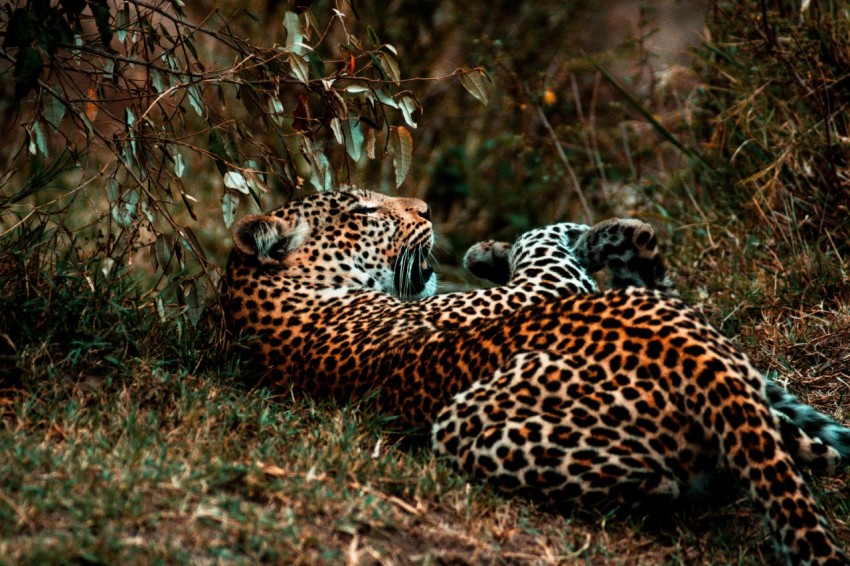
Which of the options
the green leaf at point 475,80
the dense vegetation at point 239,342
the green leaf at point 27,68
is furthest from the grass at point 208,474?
the green leaf at point 475,80

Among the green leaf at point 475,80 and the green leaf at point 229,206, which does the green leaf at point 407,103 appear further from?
the green leaf at point 229,206

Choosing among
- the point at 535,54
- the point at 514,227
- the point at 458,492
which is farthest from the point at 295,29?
the point at 535,54

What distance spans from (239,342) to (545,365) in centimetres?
178

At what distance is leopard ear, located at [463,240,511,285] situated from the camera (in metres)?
6.54

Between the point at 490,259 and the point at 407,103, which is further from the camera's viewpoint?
the point at 490,259

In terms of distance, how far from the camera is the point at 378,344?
5.20 m

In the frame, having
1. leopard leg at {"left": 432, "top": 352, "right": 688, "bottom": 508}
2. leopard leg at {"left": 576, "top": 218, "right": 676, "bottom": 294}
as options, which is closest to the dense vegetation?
leopard leg at {"left": 432, "top": 352, "right": 688, "bottom": 508}

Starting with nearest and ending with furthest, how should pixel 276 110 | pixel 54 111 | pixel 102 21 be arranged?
1. pixel 102 21
2. pixel 54 111
3. pixel 276 110

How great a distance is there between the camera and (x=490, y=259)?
658cm

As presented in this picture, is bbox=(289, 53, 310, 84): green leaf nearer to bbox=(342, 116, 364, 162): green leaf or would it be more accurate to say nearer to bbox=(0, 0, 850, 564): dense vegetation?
bbox=(0, 0, 850, 564): dense vegetation

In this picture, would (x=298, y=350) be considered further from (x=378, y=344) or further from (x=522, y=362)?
(x=522, y=362)

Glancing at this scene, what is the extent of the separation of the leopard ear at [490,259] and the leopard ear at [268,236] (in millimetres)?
1093

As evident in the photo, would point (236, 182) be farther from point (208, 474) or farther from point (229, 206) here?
point (208, 474)

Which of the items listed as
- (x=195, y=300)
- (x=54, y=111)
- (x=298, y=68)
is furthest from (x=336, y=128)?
(x=54, y=111)
